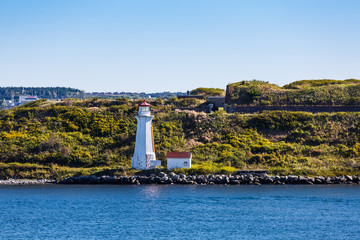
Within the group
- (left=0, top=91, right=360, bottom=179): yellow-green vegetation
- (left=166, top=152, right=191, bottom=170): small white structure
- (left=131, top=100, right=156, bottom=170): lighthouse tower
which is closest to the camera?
(left=131, top=100, right=156, bottom=170): lighthouse tower

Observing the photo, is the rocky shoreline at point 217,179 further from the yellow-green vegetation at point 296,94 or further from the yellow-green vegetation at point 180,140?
the yellow-green vegetation at point 296,94

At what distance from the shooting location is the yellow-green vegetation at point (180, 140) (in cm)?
5041

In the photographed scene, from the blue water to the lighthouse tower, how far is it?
3182mm

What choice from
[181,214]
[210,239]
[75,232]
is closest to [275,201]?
[181,214]

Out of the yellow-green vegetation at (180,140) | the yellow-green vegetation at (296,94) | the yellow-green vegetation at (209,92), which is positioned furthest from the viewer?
the yellow-green vegetation at (209,92)

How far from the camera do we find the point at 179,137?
57.8 m

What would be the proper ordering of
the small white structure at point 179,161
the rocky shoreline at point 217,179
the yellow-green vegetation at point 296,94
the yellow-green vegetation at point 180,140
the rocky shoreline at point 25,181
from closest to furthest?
the rocky shoreline at point 217,179 < the rocky shoreline at point 25,181 < the small white structure at point 179,161 < the yellow-green vegetation at point 180,140 < the yellow-green vegetation at point 296,94

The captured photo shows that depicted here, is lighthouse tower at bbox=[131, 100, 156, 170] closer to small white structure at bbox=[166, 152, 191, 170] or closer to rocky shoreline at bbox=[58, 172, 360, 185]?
small white structure at bbox=[166, 152, 191, 170]

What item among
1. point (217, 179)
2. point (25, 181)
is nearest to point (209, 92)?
point (217, 179)

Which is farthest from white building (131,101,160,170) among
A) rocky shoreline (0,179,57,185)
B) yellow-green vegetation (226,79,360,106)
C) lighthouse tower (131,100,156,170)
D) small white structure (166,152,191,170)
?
yellow-green vegetation (226,79,360,106)

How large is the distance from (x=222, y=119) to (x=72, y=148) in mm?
17097

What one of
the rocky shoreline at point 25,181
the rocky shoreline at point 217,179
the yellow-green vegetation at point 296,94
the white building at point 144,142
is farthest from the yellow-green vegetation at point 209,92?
the rocky shoreline at point 25,181

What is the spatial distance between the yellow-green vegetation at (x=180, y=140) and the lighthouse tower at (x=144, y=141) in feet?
4.74

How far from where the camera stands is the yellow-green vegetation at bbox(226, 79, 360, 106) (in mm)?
68031
